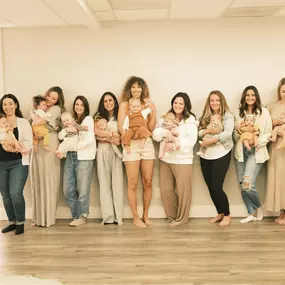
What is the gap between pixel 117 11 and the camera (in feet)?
13.8

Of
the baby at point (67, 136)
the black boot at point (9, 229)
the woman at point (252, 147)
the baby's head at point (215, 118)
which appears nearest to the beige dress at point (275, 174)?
the woman at point (252, 147)

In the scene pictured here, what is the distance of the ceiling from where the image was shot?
3717 mm

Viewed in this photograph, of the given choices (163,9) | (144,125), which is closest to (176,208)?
(144,125)

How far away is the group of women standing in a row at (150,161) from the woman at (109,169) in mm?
10

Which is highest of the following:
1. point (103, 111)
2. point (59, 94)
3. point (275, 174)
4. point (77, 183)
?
point (59, 94)

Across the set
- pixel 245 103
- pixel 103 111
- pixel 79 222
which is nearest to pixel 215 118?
pixel 245 103

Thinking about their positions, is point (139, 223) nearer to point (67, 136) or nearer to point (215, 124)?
point (67, 136)

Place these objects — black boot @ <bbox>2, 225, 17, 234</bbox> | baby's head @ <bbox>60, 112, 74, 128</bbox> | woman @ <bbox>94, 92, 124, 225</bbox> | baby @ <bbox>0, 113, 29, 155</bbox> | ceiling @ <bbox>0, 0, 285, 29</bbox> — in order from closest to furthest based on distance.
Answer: ceiling @ <bbox>0, 0, 285, 29</bbox> < baby @ <bbox>0, 113, 29, 155</bbox> < black boot @ <bbox>2, 225, 17, 234</bbox> < baby's head @ <bbox>60, 112, 74, 128</bbox> < woman @ <bbox>94, 92, 124, 225</bbox>

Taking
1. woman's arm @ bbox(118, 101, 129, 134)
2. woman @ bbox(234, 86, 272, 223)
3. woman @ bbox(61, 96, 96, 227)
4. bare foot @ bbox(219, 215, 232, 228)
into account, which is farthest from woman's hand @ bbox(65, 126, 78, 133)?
bare foot @ bbox(219, 215, 232, 228)

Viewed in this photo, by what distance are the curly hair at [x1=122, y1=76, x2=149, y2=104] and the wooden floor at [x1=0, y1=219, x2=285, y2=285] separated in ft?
4.78

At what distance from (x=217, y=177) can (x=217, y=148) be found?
333 millimetres

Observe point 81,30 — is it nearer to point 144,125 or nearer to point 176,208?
point 144,125

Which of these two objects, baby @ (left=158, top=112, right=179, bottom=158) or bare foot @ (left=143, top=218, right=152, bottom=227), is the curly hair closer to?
baby @ (left=158, top=112, right=179, bottom=158)

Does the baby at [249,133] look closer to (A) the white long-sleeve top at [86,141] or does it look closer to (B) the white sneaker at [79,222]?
(A) the white long-sleeve top at [86,141]
